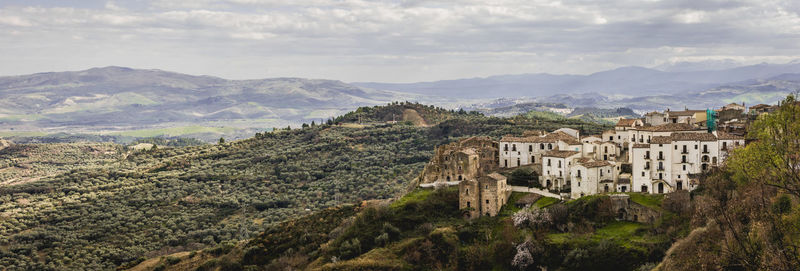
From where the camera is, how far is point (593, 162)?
44.9m

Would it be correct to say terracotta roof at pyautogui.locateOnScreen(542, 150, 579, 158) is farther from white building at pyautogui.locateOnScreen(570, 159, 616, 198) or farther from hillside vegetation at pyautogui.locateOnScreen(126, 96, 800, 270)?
hillside vegetation at pyautogui.locateOnScreen(126, 96, 800, 270)

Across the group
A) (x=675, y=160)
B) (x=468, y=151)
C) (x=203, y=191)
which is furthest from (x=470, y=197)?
(x=203, y=191)

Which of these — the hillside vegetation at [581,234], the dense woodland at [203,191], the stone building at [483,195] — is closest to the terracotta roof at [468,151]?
the hillside vegetation at [581,234]

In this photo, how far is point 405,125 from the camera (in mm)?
138250

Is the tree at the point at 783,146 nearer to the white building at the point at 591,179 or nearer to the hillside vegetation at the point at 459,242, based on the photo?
the hillside vegetation at the point at 459,242

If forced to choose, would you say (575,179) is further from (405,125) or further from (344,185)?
(405,125)

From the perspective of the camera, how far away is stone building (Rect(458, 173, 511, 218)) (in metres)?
46.0

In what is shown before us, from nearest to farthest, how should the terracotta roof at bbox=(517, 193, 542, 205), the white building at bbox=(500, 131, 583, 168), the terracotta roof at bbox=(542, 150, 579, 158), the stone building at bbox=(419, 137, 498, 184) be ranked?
the terracotta roof at bbox=(517, 193, 542, 205), the terracotta roof at bbox=(542, 150, 579, 158), the white building at bbox=(500, 131, 583, 168), the stone building at bbox=(419, 137, 498, 184)

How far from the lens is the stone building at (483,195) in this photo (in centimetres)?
4600

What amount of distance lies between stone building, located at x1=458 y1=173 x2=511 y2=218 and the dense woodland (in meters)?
19.4

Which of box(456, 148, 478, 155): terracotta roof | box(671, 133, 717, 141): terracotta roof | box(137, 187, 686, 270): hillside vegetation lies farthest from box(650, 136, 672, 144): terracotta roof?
box(456, 148, 478, 155): terracotta roof

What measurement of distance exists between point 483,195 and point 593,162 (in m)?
7.90

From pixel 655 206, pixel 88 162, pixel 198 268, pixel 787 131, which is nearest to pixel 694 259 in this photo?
pixel 787 131

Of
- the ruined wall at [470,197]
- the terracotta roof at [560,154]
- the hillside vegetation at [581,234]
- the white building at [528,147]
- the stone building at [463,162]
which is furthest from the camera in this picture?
the stone building at [463,162]
